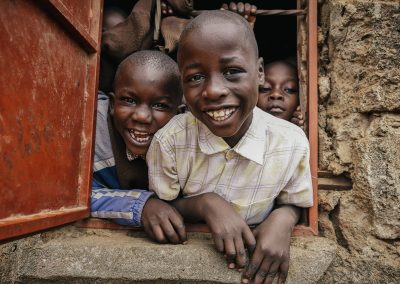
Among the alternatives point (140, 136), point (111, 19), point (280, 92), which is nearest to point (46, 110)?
point (140, 136)

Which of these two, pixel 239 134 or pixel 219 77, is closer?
pixel 219 77

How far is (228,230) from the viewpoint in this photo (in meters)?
1.14

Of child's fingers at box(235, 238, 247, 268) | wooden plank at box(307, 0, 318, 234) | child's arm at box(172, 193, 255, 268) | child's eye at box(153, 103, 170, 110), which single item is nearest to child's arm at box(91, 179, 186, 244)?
child's arm at box(172, 193, 255, 268)

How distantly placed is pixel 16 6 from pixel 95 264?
839 mm

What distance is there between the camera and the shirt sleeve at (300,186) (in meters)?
1.34

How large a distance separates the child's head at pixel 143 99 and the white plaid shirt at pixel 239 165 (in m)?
0.27

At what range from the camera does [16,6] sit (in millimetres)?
937

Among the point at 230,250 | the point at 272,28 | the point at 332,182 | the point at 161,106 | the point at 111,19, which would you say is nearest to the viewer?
the point at 230,250

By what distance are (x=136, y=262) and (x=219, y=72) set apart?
2.31ft

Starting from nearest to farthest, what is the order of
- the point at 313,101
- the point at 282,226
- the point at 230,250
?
the point at 230,250 < the point at 282,226 < the point at 313,101

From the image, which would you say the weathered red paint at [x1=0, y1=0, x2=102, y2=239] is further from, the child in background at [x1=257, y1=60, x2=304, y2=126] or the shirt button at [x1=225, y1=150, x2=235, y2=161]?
the child in background at [x1=257, y1=60, x2=304, y2=126]

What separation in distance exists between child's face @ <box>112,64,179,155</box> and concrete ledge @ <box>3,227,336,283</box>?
21.2 inches

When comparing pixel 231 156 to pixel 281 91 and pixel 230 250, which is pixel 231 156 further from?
pixel 281 91

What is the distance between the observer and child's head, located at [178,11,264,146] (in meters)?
1.20
